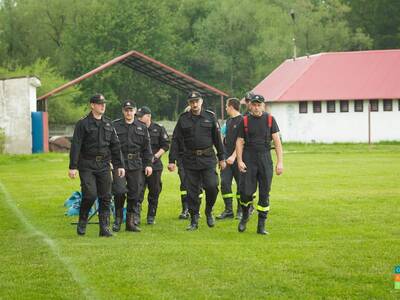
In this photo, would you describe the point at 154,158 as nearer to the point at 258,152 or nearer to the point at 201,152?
the point at 201,152

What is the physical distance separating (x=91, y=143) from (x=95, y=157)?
0.22m

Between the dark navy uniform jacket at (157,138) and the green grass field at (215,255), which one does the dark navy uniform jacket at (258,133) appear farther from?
the dark navy uniform jacket at (157,138)

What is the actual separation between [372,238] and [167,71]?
148 feet

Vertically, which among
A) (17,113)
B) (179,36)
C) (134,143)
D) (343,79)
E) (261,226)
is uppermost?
(179,36)

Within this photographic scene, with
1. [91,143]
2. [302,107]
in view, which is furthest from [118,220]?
[302,107]

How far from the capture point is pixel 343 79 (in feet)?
212

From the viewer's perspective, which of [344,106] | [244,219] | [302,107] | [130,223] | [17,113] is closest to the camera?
[244,219]

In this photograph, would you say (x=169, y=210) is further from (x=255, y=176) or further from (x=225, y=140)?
(x=255, y=176)

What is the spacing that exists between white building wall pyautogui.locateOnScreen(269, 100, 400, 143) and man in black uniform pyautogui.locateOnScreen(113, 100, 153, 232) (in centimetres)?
4869

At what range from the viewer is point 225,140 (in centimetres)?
1642

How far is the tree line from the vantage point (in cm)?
8119

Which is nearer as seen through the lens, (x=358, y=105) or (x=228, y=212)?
(x=228, y=212)

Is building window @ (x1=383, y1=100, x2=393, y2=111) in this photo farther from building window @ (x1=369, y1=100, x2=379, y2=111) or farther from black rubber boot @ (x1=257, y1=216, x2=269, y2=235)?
black rubber boot @ (x1=257, y1=216, x2=269, y2=235)

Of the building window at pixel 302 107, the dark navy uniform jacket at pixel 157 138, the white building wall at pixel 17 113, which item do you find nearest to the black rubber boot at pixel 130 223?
the dark navy uniform jacket at pixel 157 138
